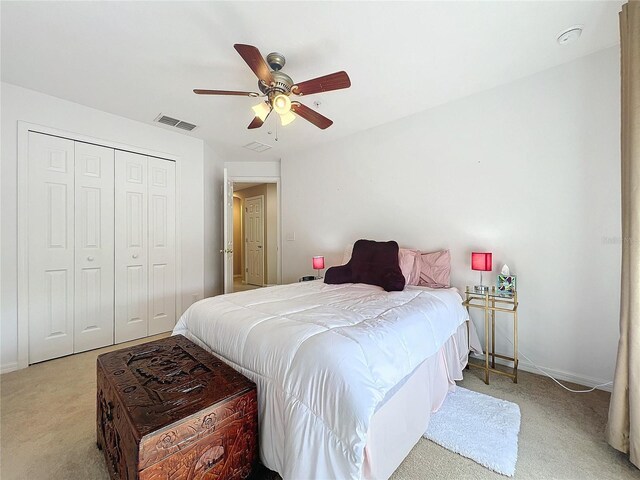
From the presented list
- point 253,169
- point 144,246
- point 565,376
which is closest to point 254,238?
point 253,169

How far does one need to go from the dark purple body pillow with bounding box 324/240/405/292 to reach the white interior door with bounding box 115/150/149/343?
7.52 ft

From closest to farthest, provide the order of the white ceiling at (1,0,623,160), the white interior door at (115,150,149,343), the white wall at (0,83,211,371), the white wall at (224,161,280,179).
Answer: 1. the white ceiling at (1,0,623,160)
2. the white wall at (0,83,211,371)
3. the white interior door at (115,150,149,343)
4. the white wall at (224,161,280,179)

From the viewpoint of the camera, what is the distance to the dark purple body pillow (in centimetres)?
239

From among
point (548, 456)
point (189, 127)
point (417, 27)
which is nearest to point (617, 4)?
point (417, 27)

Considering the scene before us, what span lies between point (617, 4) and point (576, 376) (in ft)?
8.42

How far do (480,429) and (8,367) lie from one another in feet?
12.5

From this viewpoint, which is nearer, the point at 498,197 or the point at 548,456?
the point at 548,456

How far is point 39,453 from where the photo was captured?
1472 mm

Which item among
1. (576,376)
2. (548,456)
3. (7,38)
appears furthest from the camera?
(576,376)

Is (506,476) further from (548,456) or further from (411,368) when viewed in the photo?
(411,368)

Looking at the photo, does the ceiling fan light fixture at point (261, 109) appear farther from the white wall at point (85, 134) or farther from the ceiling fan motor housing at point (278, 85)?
the white wall at point (85, 134)

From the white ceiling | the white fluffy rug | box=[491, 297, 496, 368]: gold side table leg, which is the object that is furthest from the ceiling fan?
the white fluffy rug

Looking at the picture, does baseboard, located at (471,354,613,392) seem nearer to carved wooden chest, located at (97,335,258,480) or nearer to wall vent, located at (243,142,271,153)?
carved wooden chest, located at (97,335,258,480)

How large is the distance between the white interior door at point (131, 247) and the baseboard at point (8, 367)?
0.76m
